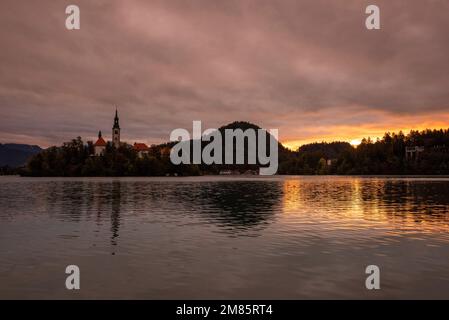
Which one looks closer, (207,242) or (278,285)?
(278,285)

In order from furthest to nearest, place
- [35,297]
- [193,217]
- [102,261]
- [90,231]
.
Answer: [193,217] < [90,231] < [102,261] < [35,297]

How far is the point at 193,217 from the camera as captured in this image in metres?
51.3

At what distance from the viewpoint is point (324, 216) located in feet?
171

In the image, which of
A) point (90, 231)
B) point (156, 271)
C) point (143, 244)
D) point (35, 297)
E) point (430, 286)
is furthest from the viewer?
point (90, 231)

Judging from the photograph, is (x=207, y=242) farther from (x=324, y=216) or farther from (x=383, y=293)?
(x=324, y=216)

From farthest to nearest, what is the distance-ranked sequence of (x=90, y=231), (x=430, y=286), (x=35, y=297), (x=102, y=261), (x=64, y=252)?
(x=90, y=231) < (x=64, y=252) < (x=102, y=261) < (x=430, y=286) < (x=35, y=297)

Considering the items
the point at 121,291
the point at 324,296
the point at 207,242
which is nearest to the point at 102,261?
the point at 121,291

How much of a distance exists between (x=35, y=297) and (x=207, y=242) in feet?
53.4

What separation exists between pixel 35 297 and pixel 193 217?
3272 cm

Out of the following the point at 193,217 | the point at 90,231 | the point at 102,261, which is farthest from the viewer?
the point at 193,217

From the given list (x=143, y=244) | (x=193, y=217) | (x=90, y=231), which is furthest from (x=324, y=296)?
(x=193, y=217)

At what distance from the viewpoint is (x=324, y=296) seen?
19.2 metres

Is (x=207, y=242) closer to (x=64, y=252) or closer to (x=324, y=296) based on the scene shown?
(x=64, y=252)

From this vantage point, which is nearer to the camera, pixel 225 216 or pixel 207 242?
pixel 207 242
